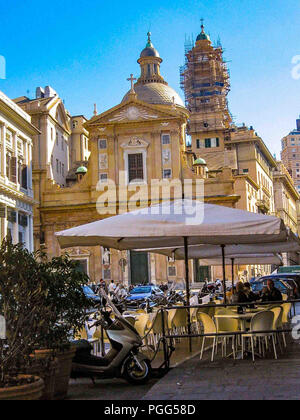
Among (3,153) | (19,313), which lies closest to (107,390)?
(19,313)

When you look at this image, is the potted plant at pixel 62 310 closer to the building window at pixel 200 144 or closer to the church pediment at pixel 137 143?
the church pediment at pixel 137 143

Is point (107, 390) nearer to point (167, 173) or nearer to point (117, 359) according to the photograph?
point (117, 359)

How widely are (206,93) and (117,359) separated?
229 ft

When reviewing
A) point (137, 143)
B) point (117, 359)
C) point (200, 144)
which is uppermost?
point (200, 144)

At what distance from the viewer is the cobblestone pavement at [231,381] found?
21.1ft

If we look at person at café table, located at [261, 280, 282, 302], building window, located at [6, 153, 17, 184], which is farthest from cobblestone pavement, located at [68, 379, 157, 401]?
building window, located at [6, 153, 17, 184]

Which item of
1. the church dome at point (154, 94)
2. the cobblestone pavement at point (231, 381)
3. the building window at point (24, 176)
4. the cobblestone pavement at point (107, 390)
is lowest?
the cobblestone pavement at point (107, 390)

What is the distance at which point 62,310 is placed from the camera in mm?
6820

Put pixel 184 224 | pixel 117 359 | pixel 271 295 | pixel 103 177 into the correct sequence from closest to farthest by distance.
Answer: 1. pixel 117 359
2. pixel 184 224
3. pixel 271 295
4. pixel 103 177

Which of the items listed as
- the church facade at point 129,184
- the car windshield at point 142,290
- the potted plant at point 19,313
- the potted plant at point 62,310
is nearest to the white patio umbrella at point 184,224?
the potted plant at point 62,310

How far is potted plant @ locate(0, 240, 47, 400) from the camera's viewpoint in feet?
18.9

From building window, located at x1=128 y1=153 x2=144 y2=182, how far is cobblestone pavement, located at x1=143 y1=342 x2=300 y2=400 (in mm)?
40814

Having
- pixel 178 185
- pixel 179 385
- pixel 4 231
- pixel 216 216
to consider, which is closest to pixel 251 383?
pixel 179 385

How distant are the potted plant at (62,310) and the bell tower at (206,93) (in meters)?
64.4
